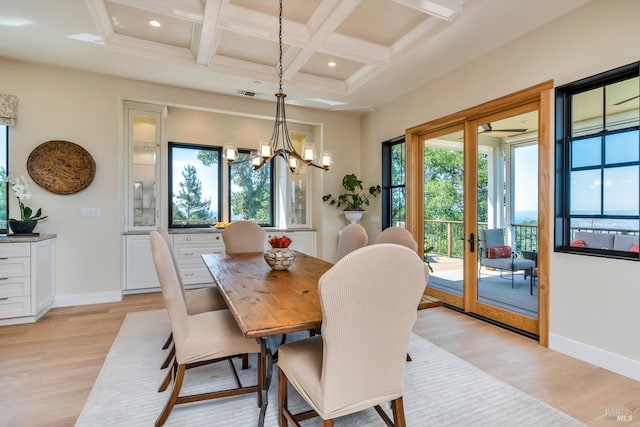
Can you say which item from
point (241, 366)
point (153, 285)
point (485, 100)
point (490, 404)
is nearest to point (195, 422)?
point (241, 366)

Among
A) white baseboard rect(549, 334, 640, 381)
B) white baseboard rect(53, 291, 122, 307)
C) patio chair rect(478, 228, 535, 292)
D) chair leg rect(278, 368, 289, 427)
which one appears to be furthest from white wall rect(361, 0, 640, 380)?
white baseboard rect(53, 291, 122, 307)

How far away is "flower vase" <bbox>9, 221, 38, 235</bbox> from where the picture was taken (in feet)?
11.4

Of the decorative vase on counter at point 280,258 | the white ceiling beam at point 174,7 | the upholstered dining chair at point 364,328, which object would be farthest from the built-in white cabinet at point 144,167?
the upholstered dining chair at point 364,328

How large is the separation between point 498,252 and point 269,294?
9.31ft

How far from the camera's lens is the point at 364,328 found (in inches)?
50.5

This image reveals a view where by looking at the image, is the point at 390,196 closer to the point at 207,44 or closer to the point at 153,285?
the point at 207,44

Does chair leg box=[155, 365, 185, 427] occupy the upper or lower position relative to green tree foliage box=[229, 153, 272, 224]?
lower

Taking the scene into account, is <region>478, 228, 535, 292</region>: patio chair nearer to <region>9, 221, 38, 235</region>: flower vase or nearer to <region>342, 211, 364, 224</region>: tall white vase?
<region>342, 211, 364, 224</region>: tall white vase

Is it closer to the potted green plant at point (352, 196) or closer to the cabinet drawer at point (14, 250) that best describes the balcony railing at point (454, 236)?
the potted green plant at point (352, 196)

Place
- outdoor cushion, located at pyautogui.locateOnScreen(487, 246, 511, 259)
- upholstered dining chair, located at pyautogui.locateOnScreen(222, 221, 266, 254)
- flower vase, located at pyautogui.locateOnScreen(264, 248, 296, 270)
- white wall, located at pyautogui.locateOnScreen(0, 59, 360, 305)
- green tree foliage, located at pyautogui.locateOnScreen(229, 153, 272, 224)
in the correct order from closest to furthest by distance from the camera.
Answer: flower vase, located at pyautogui.locateOnScreen(264, 248, 296, 270)
outdoor cushion, located at pyautogui.locateOnScreen(487, 246, 511, 259)
upholstered dining chair, located at pyautogui.locateOnScreen(222, 221, 266, 254)
white wall, located at pyautogui.locateOnScreen(0, 59, 360, 305)
green tree foliage, located at pyautogui.locateOnScreen(229, 153, 272, 224)

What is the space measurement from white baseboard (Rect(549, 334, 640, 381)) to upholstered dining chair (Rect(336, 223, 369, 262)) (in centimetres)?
187

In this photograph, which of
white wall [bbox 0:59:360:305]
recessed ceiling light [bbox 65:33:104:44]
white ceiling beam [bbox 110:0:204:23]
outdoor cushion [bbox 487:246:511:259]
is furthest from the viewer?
white wall [bbox 0:59:360:305]

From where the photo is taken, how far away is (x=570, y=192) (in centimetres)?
276

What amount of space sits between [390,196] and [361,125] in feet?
4.96
